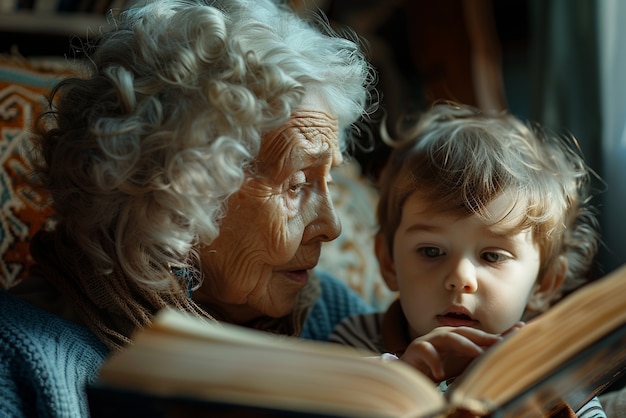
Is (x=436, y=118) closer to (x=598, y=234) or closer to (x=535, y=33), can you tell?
(x=598, y=234)

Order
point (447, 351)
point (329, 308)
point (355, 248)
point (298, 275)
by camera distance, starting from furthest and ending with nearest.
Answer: point (355, 248) → point (329, 308) → point (298, 275) → point (447, 351)

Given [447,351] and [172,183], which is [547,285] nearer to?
[447,351]

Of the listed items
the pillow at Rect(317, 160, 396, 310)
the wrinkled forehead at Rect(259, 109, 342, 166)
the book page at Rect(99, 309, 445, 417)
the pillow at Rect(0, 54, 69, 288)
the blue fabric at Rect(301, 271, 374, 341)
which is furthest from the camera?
the pillow at Rect(317, 160, 396, 310)

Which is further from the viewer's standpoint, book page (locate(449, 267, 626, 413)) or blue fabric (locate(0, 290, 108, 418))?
blue fabric (locate(0, 290, 108, 418))

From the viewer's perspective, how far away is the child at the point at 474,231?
1.27 meters

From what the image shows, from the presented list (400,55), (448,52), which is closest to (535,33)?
(448,52)

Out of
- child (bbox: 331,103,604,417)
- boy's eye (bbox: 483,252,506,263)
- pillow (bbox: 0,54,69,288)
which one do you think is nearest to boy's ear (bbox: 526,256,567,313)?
child (bbox: 331,103,604,417)

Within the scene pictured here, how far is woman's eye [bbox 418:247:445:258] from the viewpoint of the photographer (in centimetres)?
133

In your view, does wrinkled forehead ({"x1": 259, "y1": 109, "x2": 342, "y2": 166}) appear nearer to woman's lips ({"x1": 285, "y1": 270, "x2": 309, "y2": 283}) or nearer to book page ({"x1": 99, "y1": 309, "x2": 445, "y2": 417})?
woman's lips ({"x1": 285, "y1": 270, "x2": 309, "y2": 283})

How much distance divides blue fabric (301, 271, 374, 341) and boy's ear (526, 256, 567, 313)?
1.33 feet

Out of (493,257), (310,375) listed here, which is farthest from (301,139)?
(310,375)

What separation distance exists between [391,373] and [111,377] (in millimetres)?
262

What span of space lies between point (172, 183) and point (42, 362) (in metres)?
0.32

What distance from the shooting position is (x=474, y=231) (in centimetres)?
129
